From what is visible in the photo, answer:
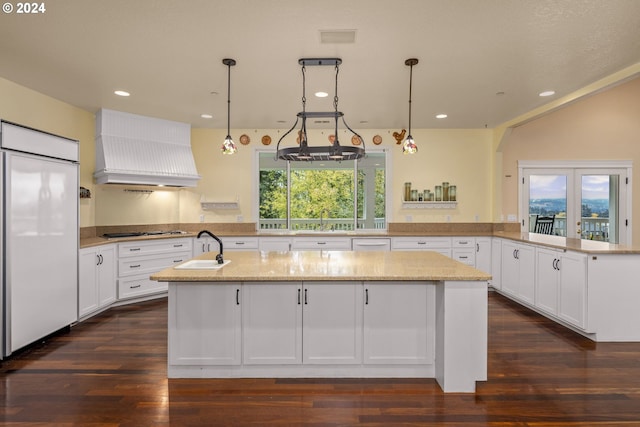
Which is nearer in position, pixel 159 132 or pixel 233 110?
pixel 233 110

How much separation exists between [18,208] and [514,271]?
216 inches

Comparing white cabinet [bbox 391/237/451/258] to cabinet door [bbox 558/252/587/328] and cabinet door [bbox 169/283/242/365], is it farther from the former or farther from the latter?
cabinet door [bbox 169/283/242/365]

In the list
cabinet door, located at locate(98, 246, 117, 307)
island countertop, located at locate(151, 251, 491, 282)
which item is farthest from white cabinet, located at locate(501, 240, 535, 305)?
cabinet door, located at locate(98, 246, 117, 307)

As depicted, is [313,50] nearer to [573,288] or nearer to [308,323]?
[308,323]

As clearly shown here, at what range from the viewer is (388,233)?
5.56 m

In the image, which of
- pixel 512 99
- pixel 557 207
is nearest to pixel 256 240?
pixel 512 99

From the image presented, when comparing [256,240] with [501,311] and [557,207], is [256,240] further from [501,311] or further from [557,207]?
[557,207]

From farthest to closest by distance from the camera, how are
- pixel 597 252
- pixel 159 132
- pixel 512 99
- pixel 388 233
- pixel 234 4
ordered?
pixel 388 233 → pixel 159 132 → pixel 512 99 → pixel 597 252 → pixel 234 4

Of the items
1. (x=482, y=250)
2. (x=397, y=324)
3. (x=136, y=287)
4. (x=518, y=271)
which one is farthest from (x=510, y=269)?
(x=136, y=287)

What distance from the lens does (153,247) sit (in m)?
4.76

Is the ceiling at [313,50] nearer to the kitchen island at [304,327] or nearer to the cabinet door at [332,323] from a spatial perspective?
the kitchen island at [304,327]

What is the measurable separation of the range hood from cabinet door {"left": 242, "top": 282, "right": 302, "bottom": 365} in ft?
9.87

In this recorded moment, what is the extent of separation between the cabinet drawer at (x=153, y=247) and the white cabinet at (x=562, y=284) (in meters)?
4.64

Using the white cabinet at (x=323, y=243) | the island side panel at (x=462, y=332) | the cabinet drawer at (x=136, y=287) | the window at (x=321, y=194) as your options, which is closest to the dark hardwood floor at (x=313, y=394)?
the island side panel at (x=462, y=332)
